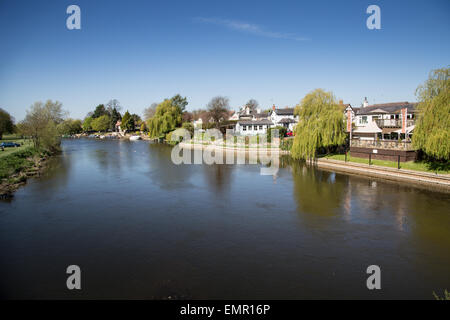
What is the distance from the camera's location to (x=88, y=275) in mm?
10125

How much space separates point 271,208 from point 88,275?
11048 mm

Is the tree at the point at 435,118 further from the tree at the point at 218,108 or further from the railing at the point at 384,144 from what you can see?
the tree at the point at 218,108

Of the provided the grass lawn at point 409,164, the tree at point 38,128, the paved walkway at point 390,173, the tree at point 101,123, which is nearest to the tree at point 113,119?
the tree at point 101,123

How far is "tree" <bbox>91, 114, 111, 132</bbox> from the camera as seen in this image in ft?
371

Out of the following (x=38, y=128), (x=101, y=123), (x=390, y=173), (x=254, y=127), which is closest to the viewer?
(x=390, y=173)

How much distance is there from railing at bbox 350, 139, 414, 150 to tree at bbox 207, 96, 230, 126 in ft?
162

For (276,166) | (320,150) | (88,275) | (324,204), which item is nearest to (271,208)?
(324,204)

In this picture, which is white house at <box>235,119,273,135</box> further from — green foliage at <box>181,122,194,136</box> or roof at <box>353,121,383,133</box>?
roof at <box>353,121,383,133</box>

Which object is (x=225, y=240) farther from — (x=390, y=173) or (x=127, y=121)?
(x=127, y=121)

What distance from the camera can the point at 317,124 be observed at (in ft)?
111

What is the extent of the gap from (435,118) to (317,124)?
12.4 metres

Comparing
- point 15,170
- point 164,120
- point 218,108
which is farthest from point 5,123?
point 218,108

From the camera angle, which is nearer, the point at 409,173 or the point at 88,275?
the point at 88,275

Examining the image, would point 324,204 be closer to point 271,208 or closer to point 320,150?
point 271,208
